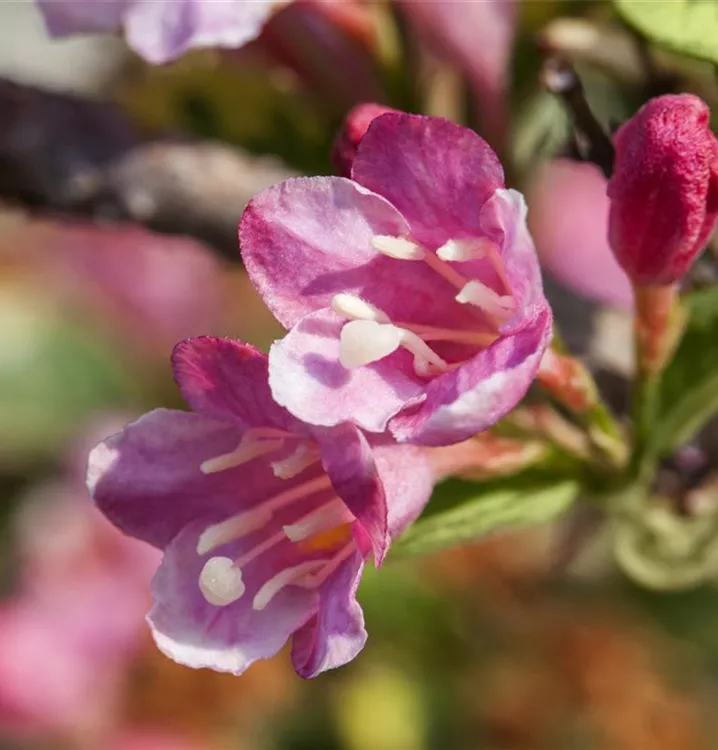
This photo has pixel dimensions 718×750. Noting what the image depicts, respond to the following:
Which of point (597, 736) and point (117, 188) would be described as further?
point (597, 736)

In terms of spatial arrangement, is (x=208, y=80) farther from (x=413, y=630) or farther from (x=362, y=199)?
(x=413, y=630)

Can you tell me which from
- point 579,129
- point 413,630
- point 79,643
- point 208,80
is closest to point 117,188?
point 208,80

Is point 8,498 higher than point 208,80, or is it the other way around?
point 208,80

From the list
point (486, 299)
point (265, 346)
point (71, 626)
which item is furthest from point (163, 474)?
point (265, 346)

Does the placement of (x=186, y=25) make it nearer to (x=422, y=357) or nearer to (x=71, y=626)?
(x=422, y=357)

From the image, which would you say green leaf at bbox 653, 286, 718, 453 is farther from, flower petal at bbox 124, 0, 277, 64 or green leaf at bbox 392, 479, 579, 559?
flower petal at bbox 124, 0, 277, 64

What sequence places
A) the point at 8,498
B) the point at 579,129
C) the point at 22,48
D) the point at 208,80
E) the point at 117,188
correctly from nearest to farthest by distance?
the point at 579,129 → the point at 117,188 → the point at 208,80 → the point at 8,498 → the point at 22,48

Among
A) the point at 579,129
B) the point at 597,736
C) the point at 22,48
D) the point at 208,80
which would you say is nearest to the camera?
the point at 579,129

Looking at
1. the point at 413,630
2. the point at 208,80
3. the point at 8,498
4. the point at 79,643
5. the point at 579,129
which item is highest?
the point at 579,129
